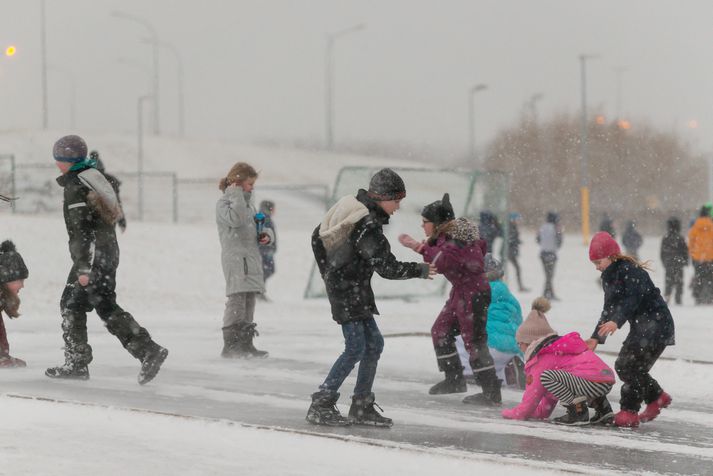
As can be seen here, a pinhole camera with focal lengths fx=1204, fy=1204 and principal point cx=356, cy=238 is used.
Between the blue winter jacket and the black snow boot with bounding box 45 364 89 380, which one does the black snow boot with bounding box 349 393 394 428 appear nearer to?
the blue winter jacket

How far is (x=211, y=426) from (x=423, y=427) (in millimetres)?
1439

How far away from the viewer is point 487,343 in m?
9.70

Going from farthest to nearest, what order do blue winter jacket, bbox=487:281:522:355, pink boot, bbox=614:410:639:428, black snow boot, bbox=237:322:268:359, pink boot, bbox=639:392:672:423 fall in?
1. black snow boot, bbox=237:322:268:359
2. blue winter jacket, bbox=487:281:522:355
3. pink boot, bbox=639:392:672:423
4. pink boot, bbox=614:410:639:428

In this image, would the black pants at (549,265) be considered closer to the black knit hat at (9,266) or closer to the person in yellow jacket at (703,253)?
the person in yellow jacket at (703,253)

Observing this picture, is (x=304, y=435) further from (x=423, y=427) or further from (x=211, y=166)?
(x=211, y=166)

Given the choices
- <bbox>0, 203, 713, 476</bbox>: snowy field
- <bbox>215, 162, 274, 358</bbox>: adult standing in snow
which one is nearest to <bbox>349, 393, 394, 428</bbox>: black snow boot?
<bbox>0, 203, 713, 476</bbox>: snowy field

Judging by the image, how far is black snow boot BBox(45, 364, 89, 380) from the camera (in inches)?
382

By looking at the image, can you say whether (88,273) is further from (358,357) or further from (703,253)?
(703,253)

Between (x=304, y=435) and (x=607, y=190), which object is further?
(x=607, y=190)

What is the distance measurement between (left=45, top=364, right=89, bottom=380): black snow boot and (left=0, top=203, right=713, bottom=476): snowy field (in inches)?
4.9

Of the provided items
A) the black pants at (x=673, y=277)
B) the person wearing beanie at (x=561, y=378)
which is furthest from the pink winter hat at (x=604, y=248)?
the black pants at (x=673, y=277)

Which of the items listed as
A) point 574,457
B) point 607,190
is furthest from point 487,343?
point 607,190

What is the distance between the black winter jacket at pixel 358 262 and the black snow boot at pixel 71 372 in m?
2.94

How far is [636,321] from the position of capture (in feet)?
26.8
